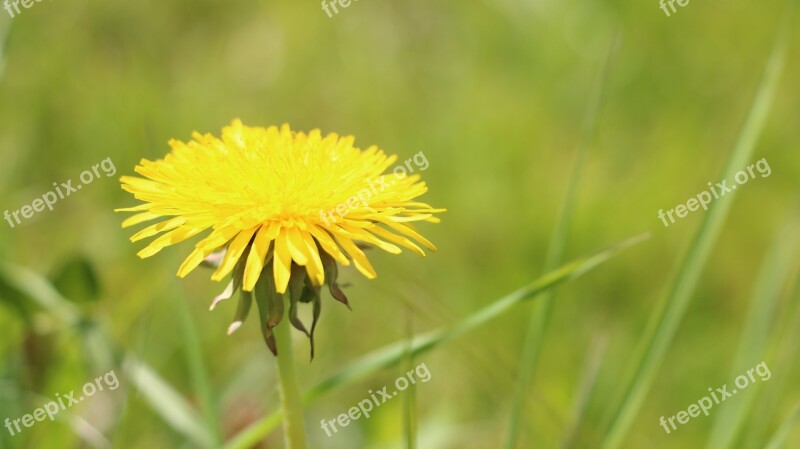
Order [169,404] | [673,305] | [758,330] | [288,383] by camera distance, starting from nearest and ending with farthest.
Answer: [288,383], [673,305], [169,404], [758,330]

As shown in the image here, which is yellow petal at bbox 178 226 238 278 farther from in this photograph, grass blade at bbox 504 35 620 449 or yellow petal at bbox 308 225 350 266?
grass blade at bbox 504 35 620 449

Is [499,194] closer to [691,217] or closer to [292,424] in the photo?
[691,217]

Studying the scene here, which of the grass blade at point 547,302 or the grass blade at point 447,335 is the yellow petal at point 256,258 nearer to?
the grass blade at point 447,335

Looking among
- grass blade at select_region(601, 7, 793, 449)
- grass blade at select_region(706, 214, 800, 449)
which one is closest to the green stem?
grass blade at select_region(601, 7, 793, 449)

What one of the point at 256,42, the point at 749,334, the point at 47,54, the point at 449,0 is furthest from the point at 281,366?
the point at 449,0

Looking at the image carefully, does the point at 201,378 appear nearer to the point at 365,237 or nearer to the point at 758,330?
the point at 365,237

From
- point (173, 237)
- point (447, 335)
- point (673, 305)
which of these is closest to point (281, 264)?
point (173, 237)
